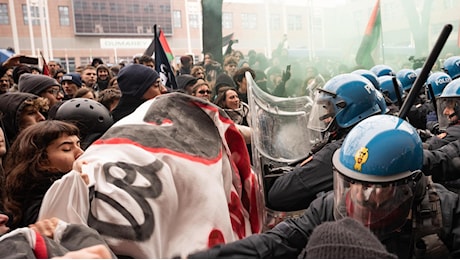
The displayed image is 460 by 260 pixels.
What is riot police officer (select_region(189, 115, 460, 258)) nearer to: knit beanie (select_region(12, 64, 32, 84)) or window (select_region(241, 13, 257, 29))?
knit beanie (select_region(12, 64, 32, 84))

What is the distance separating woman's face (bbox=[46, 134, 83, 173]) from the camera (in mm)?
2084

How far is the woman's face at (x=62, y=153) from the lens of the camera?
2084 mm

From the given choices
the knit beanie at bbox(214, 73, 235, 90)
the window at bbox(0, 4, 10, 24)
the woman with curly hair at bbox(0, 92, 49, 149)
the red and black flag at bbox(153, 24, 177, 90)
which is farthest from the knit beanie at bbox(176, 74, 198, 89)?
the window at bbox(0, 4, 10, 24)

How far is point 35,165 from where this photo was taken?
6.64 feet

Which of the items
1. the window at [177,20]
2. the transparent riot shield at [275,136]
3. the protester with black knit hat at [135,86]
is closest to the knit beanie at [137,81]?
the protester with black knit hat at [135,86]

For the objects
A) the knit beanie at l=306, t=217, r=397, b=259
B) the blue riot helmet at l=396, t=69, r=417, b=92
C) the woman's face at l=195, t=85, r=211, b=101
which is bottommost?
the blue riot helmet at l=396, t=69, r=417, b=92

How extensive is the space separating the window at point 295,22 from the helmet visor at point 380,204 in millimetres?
9730

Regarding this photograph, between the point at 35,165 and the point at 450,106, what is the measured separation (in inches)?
120

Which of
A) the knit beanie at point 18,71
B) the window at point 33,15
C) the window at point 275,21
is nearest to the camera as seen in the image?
the knit beanie at point 18,71

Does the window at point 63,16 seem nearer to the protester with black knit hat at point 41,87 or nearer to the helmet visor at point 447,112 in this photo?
the protester with black knit hat at point 41,87

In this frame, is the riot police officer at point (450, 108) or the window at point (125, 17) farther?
the window at point (125, 17)

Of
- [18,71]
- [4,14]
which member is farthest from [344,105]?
[4,14]

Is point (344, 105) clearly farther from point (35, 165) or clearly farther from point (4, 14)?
point (4, 14)

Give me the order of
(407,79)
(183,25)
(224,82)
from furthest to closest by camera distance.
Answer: (183,25), (407,79), (224,82)
